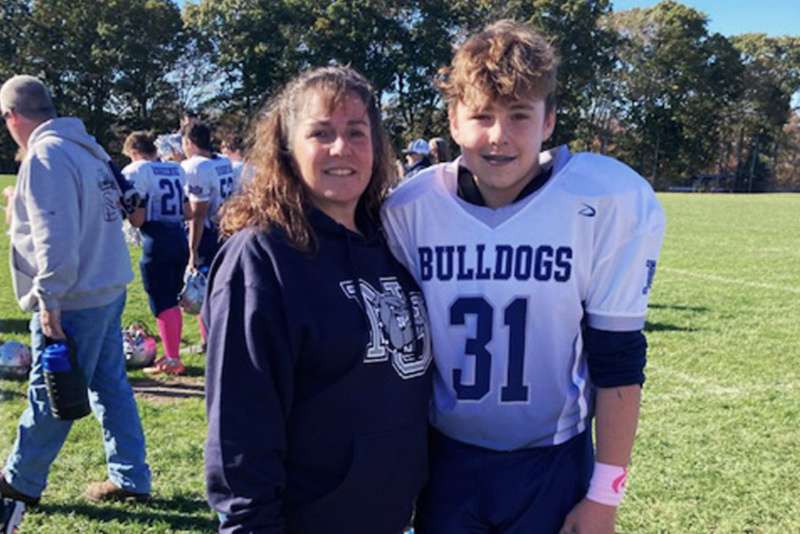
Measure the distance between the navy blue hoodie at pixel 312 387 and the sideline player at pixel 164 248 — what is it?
4.45 metres

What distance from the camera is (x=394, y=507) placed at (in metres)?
1.80

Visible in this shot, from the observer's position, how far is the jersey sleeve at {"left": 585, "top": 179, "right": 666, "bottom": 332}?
1742 millimetres

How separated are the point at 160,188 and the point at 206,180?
39 centimetres

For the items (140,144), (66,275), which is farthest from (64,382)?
(140,144)

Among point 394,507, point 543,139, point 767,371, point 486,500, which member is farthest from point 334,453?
point 767,371

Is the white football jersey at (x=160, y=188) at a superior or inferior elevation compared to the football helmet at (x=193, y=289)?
superior

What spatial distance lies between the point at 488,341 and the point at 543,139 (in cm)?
57

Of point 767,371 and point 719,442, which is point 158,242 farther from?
point 767,371

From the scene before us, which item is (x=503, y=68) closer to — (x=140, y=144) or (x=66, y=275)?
(x=66, y=275)

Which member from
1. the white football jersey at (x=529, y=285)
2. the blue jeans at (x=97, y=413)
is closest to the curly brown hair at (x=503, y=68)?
the white football jersey at (x=529, y=285)

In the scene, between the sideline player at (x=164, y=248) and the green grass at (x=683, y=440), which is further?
the sideline player at (x=164, y=248)

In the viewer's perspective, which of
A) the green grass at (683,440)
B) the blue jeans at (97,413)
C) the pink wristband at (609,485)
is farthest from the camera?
the green grass at (683,440)

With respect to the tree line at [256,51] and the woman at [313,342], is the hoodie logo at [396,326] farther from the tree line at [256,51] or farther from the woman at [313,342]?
the tree line at [256,51]

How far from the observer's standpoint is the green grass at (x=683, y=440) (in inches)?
141
